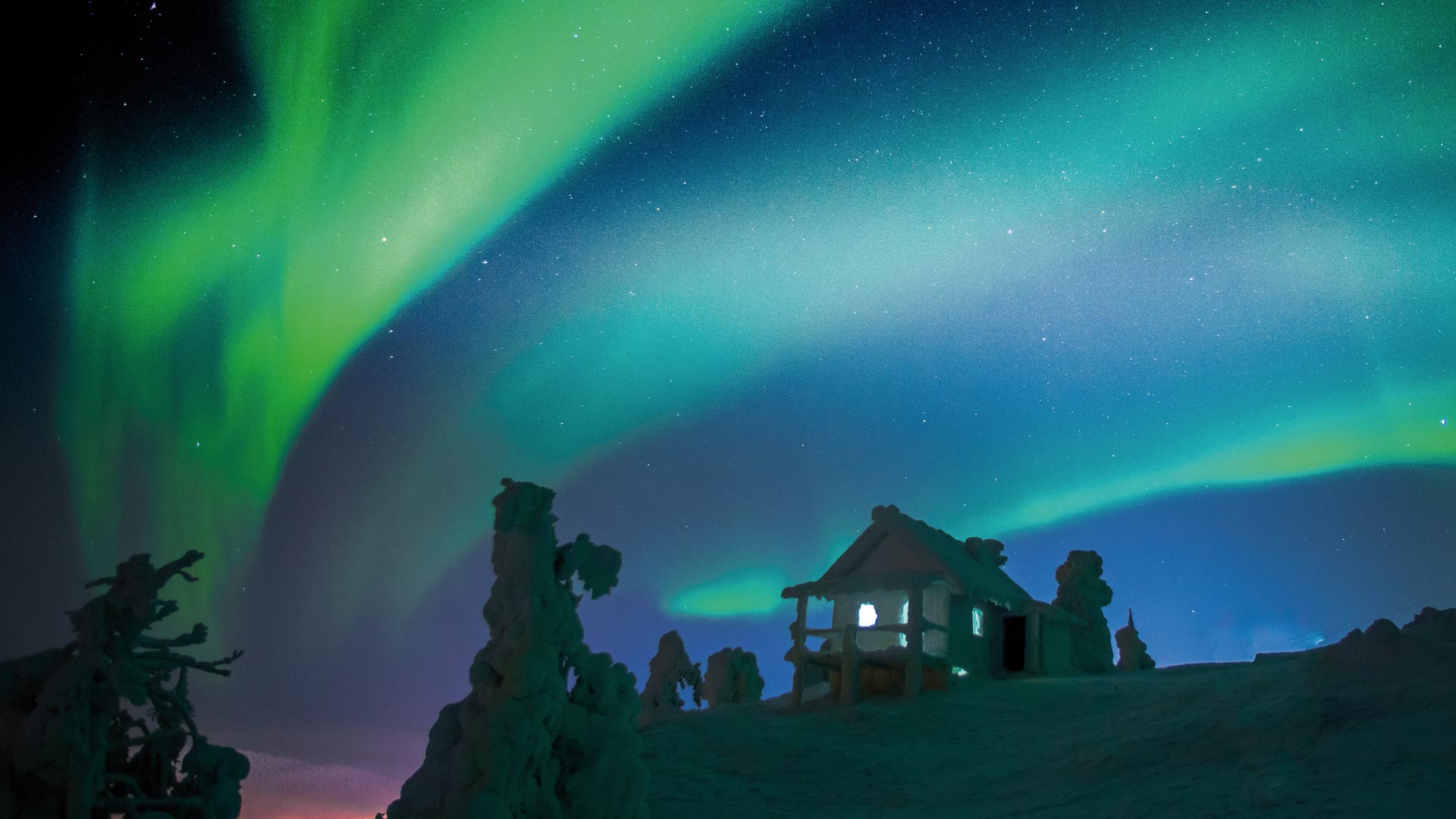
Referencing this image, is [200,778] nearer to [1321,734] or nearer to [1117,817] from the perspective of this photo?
[1117,817]

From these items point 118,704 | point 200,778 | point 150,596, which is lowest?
point 200,778

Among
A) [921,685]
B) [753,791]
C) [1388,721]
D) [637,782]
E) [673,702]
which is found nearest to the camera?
[637,782]

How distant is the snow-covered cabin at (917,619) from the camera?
95.5 ft

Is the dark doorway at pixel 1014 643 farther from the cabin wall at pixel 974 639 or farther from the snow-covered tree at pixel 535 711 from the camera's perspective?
the snow-covered tree at pixel 535 711

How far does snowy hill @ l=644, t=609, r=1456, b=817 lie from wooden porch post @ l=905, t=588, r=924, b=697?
2040 millimetres

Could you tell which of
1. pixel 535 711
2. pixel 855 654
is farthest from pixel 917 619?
pixel 535 711

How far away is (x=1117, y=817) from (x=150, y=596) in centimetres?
1289

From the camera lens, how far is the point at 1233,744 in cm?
1653

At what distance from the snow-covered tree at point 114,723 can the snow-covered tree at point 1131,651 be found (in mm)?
33330

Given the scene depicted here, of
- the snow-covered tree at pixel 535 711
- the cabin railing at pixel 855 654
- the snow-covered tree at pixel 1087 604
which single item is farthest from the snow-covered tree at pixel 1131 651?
the snow-covered tree at pixel 535 711

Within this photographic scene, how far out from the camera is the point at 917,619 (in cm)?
2953

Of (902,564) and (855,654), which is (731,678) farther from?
(855,654)

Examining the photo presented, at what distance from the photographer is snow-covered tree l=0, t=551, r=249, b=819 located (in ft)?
32.8

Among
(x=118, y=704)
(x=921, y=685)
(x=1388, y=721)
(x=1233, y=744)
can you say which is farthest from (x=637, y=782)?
(x=921, y=685)
